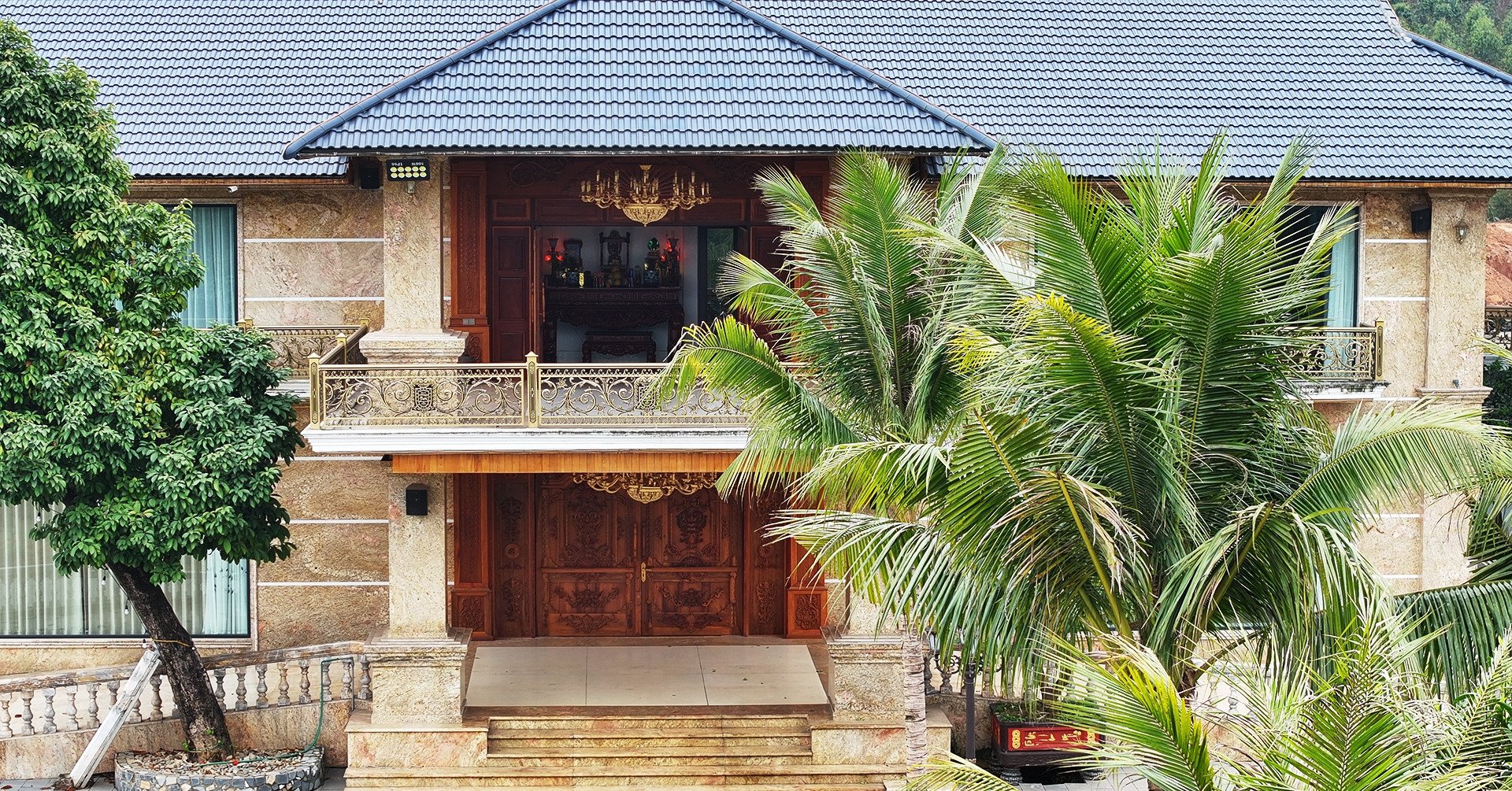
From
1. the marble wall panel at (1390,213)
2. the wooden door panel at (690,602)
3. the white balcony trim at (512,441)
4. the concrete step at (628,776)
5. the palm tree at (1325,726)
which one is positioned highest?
the marble wall panel at (1390,213)

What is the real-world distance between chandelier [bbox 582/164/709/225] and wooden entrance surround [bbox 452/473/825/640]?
12.1ft

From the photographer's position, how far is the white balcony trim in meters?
14.9

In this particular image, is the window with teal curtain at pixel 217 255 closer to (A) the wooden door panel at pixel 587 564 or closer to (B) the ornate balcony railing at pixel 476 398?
(B) the ornate balcony railing at pixel 476 398

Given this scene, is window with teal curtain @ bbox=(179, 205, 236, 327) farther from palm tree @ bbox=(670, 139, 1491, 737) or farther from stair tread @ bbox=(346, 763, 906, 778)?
palm tree @ bbox=(670, 139, 1491, 737)

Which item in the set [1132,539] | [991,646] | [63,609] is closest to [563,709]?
[63,609]

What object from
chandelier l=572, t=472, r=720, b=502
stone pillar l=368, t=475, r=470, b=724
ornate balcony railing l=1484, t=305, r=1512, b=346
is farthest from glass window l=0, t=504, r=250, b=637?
ornate balcony railing l=1484, t=305, r=1512, b=346

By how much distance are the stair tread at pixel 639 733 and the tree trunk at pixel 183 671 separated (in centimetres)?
286

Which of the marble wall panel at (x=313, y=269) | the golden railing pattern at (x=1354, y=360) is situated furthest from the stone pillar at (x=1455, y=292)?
the marble wall panel at (x=313, y=269)

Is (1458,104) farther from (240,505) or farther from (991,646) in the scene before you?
(240,505)

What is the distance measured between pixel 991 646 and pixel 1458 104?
1265 centimetres

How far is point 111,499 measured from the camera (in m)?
14.8

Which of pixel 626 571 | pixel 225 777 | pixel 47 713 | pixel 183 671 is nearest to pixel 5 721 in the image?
pixel 47 713

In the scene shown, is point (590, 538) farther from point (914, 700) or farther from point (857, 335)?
point (857, 335)

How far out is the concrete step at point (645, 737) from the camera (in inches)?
632
